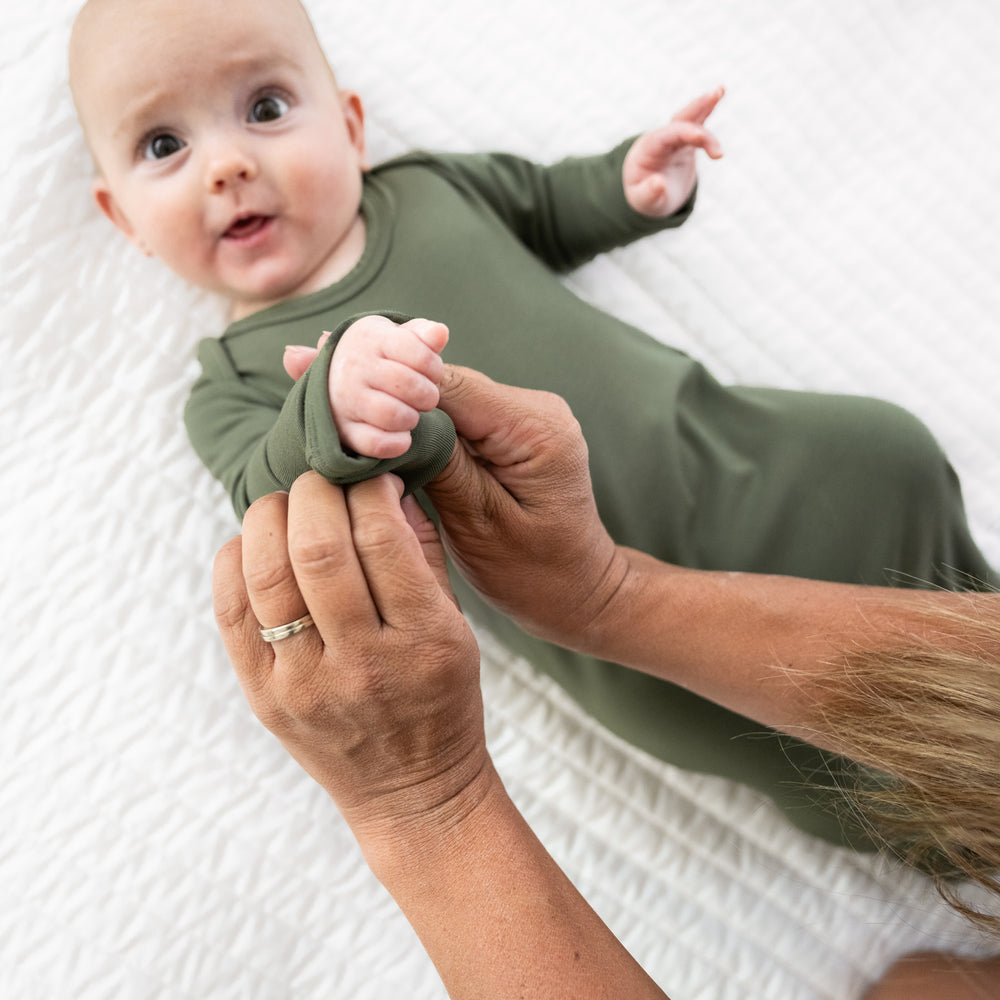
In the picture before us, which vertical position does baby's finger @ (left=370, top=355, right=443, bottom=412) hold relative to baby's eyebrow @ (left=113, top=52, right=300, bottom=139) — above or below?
below

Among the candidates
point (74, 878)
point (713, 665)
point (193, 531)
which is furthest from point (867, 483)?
point (74, 878)

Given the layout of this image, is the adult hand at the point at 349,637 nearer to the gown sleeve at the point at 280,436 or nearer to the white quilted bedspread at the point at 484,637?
the gown sleeve at the point at 280,436

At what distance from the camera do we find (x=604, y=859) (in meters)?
1.00

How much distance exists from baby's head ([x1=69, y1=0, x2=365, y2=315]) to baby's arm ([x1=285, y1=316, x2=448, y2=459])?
1.27 feet

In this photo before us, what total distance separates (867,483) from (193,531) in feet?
2.55

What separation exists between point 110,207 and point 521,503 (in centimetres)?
65

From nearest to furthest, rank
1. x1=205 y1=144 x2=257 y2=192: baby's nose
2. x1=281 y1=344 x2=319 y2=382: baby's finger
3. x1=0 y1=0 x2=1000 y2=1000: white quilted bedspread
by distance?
x1=281 y1=344 x2=319 y2=382: baby's finger < x1=205 y1=144 x2=257 y2=192: baby's nose < x1=0 y1=0 x2=1000 y2=1000: white quilted bedspread

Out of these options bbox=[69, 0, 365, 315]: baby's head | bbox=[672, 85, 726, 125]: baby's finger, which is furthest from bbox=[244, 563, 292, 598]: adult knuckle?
bbox=[672, 85, 726, 125]: baby's finger

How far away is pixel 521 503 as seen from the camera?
2.16 ft

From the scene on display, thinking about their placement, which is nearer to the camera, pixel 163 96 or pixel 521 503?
pixel 521 503

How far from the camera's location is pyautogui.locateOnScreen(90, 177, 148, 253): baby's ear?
92 cm

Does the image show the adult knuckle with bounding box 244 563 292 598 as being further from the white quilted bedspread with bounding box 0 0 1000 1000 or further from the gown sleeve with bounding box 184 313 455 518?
the white quilted bedspread with bounding box 0 0 1000 1000

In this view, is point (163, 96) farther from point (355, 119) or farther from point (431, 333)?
point (431, 333)

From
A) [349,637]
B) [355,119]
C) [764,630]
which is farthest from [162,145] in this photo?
[764,630]
